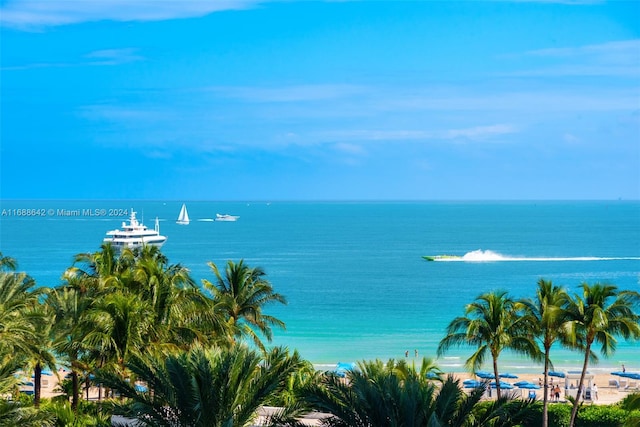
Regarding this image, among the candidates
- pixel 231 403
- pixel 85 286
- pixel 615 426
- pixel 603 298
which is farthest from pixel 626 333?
pixel 85 286

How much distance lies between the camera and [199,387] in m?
16.3

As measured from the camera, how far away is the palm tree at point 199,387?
16344 mm

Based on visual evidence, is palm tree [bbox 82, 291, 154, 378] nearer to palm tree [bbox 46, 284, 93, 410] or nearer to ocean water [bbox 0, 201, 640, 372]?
palm tree [bbox 46, 284, 93, 410]

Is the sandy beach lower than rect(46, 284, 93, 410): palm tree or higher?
lower

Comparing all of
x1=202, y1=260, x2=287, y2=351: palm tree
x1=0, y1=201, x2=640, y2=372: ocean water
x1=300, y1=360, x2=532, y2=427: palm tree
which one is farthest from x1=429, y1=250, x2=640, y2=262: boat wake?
x1=300, y1=360, x2=532, y2=427: palm tree

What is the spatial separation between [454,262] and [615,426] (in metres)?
99.0

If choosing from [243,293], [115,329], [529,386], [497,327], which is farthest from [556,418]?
[115,329]

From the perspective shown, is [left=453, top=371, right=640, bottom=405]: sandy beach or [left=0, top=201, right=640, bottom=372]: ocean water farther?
[left=0, top=201, right=640, bottom=372]: ocean water

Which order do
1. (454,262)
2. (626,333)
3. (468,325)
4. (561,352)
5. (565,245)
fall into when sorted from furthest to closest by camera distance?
(565,245), (454,262), (561,352), (468,325), (626,333)

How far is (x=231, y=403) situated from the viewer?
16531mm

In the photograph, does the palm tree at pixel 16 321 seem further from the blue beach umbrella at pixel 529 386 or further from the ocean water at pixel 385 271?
the ocean water at pixel 385 271

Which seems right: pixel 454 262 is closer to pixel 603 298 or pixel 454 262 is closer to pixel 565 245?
pixel 565 245

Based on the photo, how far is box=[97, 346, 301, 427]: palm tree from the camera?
16.3 meters

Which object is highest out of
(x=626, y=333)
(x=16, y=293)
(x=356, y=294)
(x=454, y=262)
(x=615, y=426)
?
(x=454, y=262)
